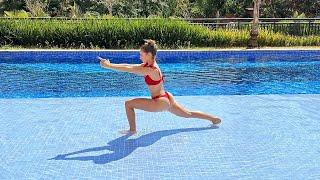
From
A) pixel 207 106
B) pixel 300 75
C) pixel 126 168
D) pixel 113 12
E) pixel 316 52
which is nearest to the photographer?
pixel 126 168

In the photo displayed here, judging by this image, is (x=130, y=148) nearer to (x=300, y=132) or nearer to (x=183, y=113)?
(x=183, y=113)

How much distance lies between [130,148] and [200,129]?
1.11m

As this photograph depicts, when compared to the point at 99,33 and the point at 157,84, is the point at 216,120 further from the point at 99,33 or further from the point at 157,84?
the point at 99,33

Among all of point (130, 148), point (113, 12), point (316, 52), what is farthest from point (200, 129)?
point (113, 12)

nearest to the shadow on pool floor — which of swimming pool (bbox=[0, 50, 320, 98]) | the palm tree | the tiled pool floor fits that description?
the tiled pool floor

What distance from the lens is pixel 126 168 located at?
4879 mm

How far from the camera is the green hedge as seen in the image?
14.6 m

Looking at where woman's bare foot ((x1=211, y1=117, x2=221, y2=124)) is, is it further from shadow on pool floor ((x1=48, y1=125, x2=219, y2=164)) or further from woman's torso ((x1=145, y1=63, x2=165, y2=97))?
woman's torso ((x1=145, y1=63, x2=165, y2=97))

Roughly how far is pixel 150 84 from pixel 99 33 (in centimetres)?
937

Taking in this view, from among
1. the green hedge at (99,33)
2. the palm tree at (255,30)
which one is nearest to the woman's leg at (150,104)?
the green hedge at (99,33)

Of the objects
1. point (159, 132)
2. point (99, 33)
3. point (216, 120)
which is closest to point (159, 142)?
point (159, 132)

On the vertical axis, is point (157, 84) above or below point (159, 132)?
above

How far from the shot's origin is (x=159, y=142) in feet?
18.6

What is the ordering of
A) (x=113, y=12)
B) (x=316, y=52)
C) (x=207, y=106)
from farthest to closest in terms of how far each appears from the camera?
(x=113, y=12)
(x=316, y=52)
(x=207, y=106)
